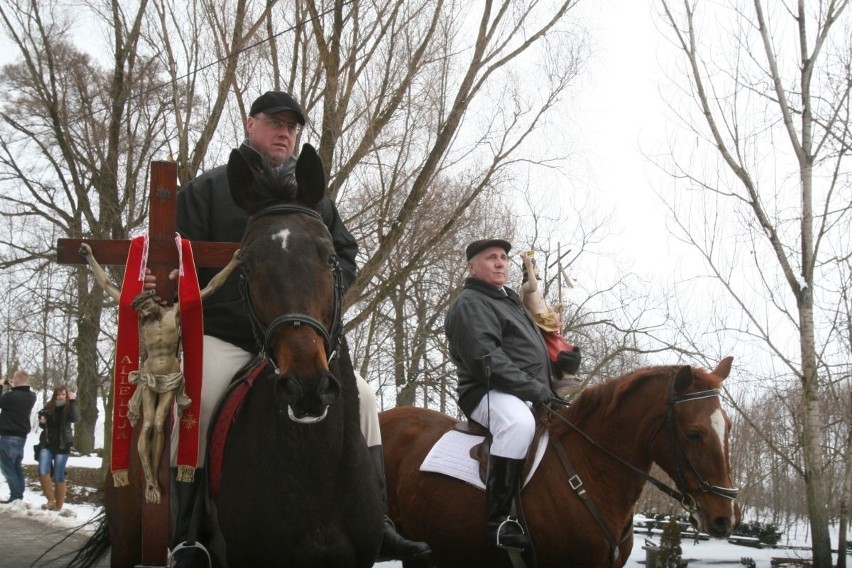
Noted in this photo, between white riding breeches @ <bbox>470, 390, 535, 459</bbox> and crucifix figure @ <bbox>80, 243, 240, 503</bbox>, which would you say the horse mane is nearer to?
white riding breeches @ <bbox>470, 390, 535, 459</bbox>

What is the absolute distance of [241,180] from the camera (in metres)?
3.50

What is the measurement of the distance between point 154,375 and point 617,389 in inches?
135

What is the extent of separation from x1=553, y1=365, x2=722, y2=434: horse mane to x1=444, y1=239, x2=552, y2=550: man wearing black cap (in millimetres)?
256

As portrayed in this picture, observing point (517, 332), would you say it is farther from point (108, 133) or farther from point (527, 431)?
point (108, 133)

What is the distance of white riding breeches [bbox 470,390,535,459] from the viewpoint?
223 inches

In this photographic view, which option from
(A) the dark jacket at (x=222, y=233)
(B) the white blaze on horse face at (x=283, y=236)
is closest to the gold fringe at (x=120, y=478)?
(A) the dark jacket at (x=222, y=233)

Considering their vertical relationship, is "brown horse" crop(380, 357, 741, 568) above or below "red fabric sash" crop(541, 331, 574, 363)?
below

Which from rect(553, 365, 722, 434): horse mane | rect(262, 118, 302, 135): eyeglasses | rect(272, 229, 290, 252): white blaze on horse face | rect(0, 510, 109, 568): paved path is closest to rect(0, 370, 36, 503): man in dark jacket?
rect(0, 510, 109, 568): paved path

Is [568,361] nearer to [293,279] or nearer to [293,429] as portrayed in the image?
[293,429]

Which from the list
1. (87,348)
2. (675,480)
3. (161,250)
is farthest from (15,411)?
(675,480)

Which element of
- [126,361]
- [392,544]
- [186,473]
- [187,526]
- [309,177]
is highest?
[309,177]

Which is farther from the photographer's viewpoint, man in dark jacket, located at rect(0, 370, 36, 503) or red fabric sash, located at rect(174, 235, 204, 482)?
man in dark jacket, located at rect(0, 370, 36, 503)

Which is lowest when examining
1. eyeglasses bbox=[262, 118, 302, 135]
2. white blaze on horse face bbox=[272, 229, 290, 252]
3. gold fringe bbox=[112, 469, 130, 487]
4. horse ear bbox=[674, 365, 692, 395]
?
gold fringe bbox=[112, 469, 130, 487]

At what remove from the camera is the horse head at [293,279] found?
2896 mm
